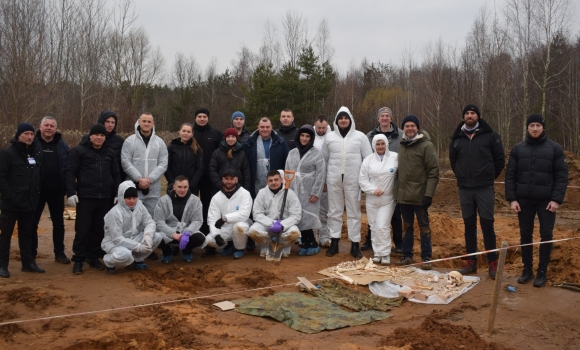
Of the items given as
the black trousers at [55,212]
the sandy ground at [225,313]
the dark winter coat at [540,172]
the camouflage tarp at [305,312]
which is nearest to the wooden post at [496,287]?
the sandy ground at [225,313]

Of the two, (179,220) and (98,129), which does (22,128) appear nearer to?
(98,129)

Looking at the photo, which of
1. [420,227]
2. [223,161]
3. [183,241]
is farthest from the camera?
[223,161]

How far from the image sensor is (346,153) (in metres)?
7.37

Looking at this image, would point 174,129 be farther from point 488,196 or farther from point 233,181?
point 488,196

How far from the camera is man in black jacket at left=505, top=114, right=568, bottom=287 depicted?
226 inches

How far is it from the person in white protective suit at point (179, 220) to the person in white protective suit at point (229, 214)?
235 mm

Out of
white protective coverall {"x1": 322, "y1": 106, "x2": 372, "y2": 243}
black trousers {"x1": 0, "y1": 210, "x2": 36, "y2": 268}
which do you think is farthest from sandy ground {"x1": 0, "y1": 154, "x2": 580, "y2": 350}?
white protective coverall {"x1": 322, "y1": 106, "x2": 372, "y2": 243}

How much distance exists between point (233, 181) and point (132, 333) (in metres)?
3.37

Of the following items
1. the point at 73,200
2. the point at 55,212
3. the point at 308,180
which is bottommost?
the point at 55,212

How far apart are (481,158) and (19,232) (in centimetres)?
614

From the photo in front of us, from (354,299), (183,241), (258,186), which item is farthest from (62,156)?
(354,299)

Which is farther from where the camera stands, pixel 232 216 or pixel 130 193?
pixel 232 216

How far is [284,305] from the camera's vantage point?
5297mm

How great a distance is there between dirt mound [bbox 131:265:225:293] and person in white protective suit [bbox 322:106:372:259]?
1.96 meters
